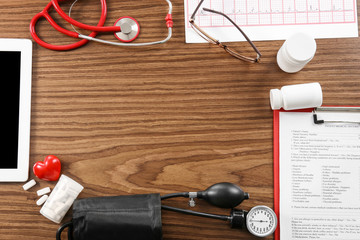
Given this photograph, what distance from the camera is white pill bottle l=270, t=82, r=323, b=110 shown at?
27.0 inches

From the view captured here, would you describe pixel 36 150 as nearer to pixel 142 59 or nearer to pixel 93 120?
pixel 93 120

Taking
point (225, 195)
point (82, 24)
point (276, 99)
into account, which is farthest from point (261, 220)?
point (82, 24)

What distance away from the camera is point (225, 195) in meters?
0.68

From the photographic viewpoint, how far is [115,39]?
754 millimetres

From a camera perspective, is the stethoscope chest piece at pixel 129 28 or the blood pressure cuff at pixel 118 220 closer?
the blood pressure cuff at pixel 118 220

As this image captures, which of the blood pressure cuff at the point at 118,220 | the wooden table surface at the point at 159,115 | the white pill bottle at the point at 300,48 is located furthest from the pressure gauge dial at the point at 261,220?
the white pill bottle at the point at 300,48

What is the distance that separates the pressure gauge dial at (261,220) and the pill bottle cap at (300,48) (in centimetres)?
36

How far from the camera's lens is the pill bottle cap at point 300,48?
26.4 inches

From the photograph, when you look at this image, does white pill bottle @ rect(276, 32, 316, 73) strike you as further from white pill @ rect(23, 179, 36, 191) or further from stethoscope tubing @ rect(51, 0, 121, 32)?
white pill @ rect(23, 179, 36, 191)

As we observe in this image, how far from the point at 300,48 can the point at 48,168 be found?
0.67 m

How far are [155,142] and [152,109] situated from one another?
9 centimetres

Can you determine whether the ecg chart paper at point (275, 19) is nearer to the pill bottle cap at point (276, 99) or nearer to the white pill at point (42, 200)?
the pill bottle cap at point (276, 99)

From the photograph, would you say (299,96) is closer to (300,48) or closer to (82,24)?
(300,48)

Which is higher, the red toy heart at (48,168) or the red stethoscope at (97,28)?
the red stethoscope at (97,28)
